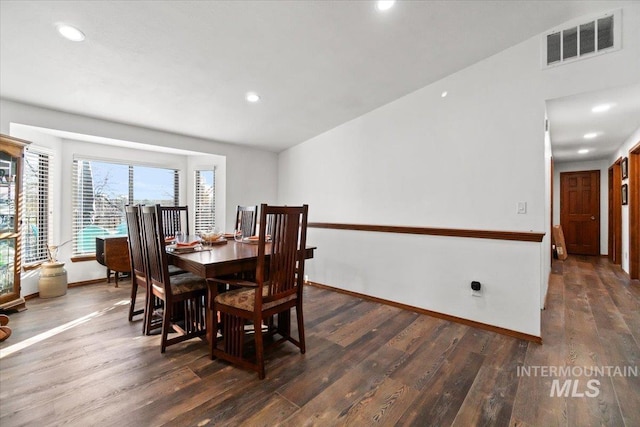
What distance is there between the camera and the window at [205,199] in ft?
16.1

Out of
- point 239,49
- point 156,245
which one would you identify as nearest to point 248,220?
point 156,245

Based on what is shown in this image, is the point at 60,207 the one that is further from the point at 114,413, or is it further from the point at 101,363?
the point at 114,413

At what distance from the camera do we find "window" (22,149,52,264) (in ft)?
11.4

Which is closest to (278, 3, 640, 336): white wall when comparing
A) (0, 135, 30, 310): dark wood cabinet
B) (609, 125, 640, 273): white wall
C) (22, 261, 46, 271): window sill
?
(609, 125, 640, 273): white wall

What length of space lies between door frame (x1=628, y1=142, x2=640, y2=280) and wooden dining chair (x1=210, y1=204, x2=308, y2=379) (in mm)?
5330

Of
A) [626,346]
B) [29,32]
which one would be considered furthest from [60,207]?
[626,346]

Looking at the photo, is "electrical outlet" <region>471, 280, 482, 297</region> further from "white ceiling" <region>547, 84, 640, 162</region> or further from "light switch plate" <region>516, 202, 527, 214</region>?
"white ceiling" <region>547, 84, 640, 162</region>

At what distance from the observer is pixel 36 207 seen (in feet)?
11.9

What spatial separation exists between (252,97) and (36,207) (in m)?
3.16

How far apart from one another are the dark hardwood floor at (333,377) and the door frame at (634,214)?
2128mm

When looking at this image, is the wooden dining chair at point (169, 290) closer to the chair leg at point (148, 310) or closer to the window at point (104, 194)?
the chair leg at point (148, 310)

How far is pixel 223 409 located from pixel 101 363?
1155 millimetres

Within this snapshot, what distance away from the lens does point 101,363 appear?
6.84 feet

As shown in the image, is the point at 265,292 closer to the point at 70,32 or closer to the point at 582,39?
the point at 70,32
